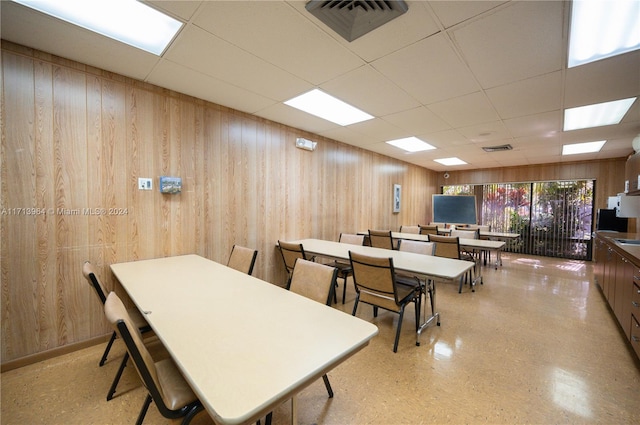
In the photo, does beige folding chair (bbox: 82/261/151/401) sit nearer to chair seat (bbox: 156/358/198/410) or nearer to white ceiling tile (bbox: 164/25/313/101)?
chair seat (bbox: 156/358/198/410)

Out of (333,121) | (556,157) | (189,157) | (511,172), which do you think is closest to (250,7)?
(189,157)

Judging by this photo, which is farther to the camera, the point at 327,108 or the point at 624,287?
the point at 327,108

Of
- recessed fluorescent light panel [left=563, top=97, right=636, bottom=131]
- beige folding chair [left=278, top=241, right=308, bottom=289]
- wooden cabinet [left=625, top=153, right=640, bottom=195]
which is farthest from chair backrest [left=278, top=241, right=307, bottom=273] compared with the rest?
wooden cabinet [left=625, top=153, right=640, bottom=195]

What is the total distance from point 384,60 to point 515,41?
0.91 m

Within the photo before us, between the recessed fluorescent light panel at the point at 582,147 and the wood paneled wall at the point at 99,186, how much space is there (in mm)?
5434

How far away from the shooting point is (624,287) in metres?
2.57

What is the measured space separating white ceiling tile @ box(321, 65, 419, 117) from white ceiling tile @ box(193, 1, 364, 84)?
0.50 feet

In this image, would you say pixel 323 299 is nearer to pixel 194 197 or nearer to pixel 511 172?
pixel 194 197

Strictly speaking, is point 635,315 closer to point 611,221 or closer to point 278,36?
point 278,36

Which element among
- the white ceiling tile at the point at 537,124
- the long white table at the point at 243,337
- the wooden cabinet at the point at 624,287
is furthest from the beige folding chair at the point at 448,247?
the long white table at the point at 243,337

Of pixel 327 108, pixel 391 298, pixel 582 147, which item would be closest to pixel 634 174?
pixel 582 147

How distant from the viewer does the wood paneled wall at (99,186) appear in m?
1.99

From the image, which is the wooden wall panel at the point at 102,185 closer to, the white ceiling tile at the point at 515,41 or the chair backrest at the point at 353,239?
the chair backrest at the point at 353,239

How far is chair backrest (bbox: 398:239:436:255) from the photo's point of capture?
3183mm
